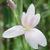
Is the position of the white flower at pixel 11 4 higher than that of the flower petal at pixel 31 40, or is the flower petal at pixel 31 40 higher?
the white flower at pixel 11 4

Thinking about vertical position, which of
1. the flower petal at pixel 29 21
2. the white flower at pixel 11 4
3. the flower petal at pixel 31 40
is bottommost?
the flower petal at pixel 31 40

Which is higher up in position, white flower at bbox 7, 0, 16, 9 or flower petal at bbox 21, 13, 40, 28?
white flower at bbox 7, 0, 16, 9

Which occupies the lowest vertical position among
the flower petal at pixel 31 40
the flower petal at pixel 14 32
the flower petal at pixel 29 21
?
the flower petal at pixel 31 40

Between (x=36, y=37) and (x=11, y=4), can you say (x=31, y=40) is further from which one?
(x=11, y=4)

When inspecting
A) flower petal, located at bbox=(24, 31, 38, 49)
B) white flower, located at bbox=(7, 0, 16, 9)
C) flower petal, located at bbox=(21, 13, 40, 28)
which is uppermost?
white flower, located at bbox=(7, 0, 16, 9)

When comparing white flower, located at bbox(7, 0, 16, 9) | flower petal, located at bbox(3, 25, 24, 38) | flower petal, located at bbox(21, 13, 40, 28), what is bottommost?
flower petal, located at bbox(3, 25, 24, 38)

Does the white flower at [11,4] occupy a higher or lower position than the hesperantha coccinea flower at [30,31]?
higher

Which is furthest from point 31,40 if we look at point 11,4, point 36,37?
point 11,4

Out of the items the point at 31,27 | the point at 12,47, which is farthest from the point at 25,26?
the point at 12,47
